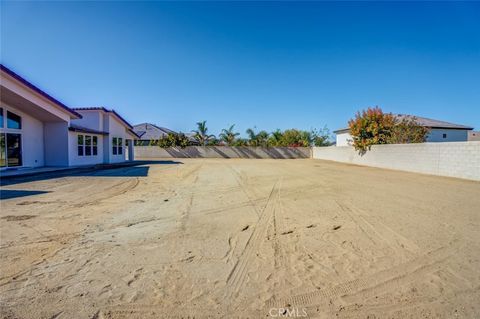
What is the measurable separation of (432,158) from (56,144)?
23.2 meters

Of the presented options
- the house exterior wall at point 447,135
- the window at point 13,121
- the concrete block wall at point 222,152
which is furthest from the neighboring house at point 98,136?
the house exterior wall at point 447,135

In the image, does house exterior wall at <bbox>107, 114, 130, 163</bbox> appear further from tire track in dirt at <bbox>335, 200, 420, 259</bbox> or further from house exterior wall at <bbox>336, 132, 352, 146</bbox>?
house exterior wall at <bbox>336, 132, 352, 146</bbox>

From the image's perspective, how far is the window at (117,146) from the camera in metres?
22.7

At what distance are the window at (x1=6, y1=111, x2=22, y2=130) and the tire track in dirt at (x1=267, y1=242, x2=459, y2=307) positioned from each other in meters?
17.5

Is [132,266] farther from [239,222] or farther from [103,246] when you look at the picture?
[239,222]

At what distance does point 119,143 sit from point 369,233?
23869 millimetres

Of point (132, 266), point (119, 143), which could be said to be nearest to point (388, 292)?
point (132, 266)

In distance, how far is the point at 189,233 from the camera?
178 inches

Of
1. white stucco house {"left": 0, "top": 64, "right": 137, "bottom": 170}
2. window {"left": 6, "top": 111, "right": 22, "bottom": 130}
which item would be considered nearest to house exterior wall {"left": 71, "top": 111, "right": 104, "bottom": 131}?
white stucco house {"left": 0, "top": 64, "right": 137, "bottom": 170}

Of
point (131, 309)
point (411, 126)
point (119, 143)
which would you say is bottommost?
point (131, 309)

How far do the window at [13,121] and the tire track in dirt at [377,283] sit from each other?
57.3 feet

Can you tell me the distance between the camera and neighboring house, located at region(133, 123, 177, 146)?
136 ft

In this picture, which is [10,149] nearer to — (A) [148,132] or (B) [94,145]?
(B) [94,145]

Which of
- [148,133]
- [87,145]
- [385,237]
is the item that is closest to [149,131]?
[148,133]
